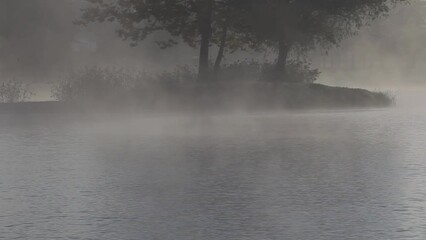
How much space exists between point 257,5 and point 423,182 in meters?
22.5

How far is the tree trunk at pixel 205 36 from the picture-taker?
34375 millimetres

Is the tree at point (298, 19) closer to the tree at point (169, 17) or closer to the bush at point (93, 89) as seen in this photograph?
the tree at point (169, 17)

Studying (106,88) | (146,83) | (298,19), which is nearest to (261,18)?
(298,19)

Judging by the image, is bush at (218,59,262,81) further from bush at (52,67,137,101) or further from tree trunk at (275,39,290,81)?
bush at (52,67,137,101)

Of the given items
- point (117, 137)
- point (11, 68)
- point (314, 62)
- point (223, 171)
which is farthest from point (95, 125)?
point (314, 62)

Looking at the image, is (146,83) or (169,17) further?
(169,17)

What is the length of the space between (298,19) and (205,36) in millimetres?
4253

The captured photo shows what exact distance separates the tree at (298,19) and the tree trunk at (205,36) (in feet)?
6.34

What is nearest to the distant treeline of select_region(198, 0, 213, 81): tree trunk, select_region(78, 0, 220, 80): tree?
select_region(198, 0, 213, 81): tree trunk

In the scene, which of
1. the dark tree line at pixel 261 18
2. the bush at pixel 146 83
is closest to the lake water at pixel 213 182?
the bush at pixel 146 83

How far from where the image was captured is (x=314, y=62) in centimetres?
9669

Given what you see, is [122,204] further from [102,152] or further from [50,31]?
[50,31]

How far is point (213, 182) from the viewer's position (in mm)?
11500

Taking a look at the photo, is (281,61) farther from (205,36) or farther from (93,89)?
(93,89)
